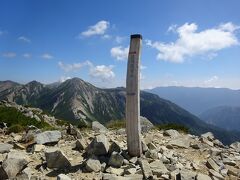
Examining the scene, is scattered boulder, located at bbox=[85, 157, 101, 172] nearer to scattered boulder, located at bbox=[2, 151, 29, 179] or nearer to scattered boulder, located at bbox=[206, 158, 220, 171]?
scattered boulder, located at bbox=[2, 151, 29, 179]

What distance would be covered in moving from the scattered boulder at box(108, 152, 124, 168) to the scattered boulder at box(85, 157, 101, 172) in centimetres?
50

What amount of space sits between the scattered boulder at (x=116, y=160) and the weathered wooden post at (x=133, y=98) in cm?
113

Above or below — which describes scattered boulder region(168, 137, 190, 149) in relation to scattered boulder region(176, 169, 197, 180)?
above

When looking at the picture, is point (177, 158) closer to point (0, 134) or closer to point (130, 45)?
point (130, 45)

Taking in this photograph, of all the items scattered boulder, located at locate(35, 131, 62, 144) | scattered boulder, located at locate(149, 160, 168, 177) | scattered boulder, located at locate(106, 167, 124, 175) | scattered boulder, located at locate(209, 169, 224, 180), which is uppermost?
scattered boulder, located at locate(35, 131, 62, 144)

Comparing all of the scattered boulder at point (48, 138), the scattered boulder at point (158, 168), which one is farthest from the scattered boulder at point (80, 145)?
the scattered boulder at point (158, 168)

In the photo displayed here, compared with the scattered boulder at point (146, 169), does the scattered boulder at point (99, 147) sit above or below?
above

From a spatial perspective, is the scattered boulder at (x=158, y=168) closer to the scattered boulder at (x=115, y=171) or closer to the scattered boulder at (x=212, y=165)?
the scattered boulder at (x=115, y=171)

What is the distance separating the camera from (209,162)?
14.8 metres

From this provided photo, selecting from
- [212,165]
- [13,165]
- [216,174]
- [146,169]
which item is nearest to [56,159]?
[13,165]

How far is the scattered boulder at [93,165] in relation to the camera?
12366mm

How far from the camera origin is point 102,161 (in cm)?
1332

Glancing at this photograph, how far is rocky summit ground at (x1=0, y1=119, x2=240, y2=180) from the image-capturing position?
11.9 m

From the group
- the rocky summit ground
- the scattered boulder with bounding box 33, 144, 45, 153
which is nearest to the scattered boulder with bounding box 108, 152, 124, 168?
the rocky summit ground
